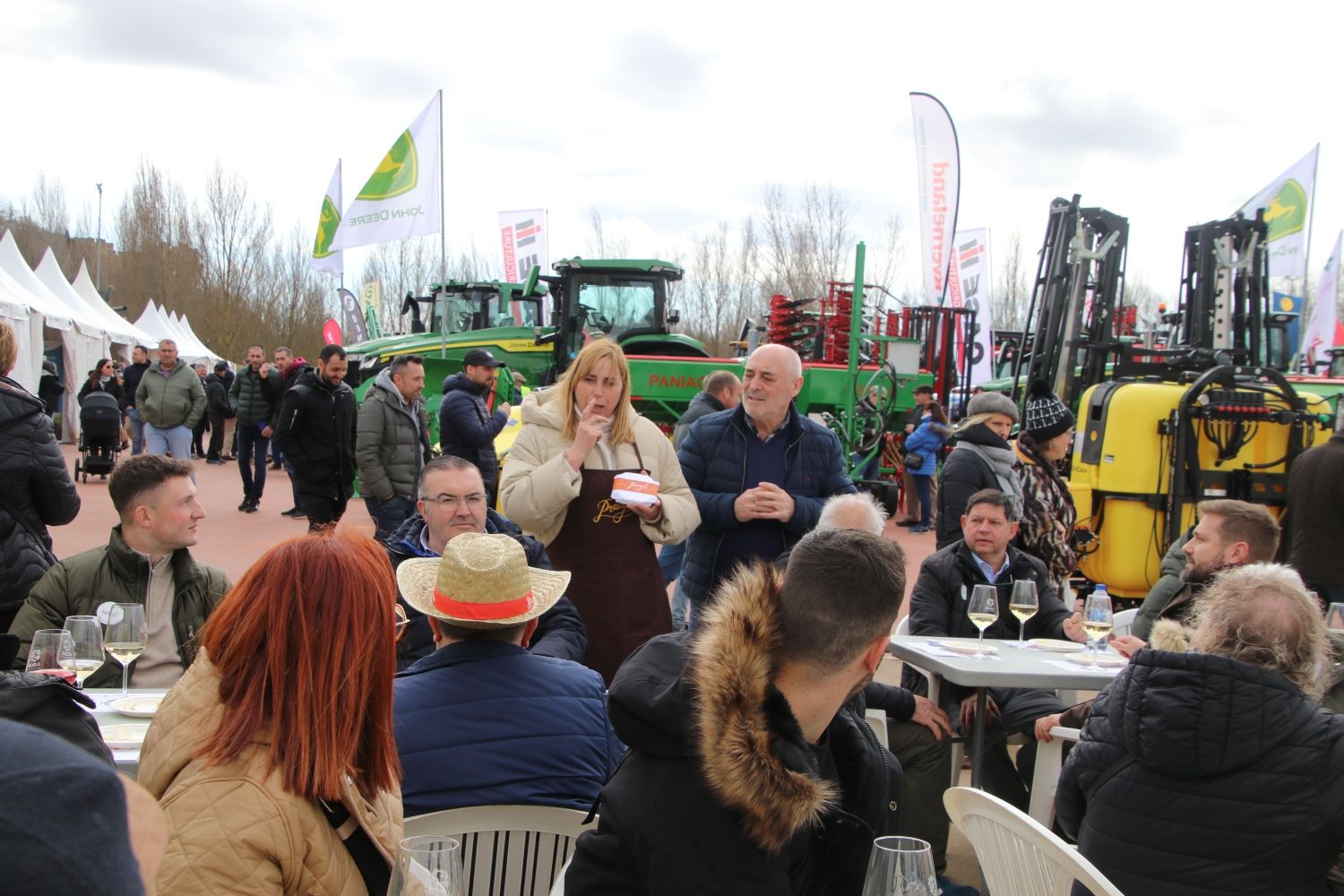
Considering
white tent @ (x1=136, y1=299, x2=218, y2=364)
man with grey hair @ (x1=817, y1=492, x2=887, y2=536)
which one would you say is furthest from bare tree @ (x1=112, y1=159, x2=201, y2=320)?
man with grey hair @ (x1=817, y1=492, x2=887, y2=536)

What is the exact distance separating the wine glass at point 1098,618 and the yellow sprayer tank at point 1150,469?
3900mm

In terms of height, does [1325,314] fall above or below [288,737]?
above

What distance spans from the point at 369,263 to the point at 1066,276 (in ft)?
152

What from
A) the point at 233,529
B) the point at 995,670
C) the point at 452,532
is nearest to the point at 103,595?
the point at 452,532

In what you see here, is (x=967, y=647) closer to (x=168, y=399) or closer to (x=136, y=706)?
(x=136, y=706)

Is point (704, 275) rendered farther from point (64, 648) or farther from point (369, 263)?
point (64, 648)

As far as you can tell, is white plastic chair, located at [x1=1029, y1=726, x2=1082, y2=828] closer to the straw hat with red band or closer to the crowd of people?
the crowd of people

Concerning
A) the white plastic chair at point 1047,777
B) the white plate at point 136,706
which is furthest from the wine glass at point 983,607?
the white plate at point 136,706

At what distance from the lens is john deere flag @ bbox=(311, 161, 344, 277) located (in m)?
18.7

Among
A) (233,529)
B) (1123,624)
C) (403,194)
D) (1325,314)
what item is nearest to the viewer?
(1123,624)

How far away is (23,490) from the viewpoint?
4.37 metres

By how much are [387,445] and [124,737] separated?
206 inches

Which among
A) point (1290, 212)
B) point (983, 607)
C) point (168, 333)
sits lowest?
point (983, 607)

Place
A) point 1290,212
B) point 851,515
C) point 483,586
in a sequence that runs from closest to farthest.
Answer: point 483,586
point 851,515
point 1290,212
